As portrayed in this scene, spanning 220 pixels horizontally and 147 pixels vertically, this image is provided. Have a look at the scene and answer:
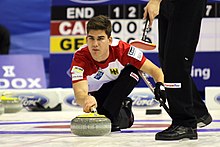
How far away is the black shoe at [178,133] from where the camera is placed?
341 centimetres

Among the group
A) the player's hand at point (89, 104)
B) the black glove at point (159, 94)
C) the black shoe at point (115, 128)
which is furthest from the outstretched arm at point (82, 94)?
the black glove at point (159, 94)

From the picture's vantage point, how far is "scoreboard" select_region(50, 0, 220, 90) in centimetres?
772

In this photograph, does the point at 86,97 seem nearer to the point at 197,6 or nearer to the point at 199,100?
the point at 199,100

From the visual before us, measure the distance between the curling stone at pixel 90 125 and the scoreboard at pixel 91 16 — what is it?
4.10m

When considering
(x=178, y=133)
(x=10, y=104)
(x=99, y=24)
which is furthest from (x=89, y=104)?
(x=10, y=104)

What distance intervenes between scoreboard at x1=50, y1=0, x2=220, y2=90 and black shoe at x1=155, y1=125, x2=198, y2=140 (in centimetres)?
440

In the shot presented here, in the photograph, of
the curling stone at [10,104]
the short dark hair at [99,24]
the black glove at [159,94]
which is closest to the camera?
the black glove at [159,94]

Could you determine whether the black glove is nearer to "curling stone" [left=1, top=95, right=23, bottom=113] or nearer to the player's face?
the player's face

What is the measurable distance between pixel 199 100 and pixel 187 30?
29.1 inches

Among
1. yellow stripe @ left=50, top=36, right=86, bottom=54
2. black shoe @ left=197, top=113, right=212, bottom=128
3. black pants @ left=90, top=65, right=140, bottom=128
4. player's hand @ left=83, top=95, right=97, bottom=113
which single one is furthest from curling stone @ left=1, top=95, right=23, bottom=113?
black shoe @ left=197, top=113, right=212, bottom=128

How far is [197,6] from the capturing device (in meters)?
3.40

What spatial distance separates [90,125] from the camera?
12.3 ft

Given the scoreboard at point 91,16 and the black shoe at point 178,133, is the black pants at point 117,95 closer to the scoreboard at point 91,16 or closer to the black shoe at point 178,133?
the black shoe at point 178,133

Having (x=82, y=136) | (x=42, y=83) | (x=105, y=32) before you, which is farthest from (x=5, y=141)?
(x=42, y=83)
